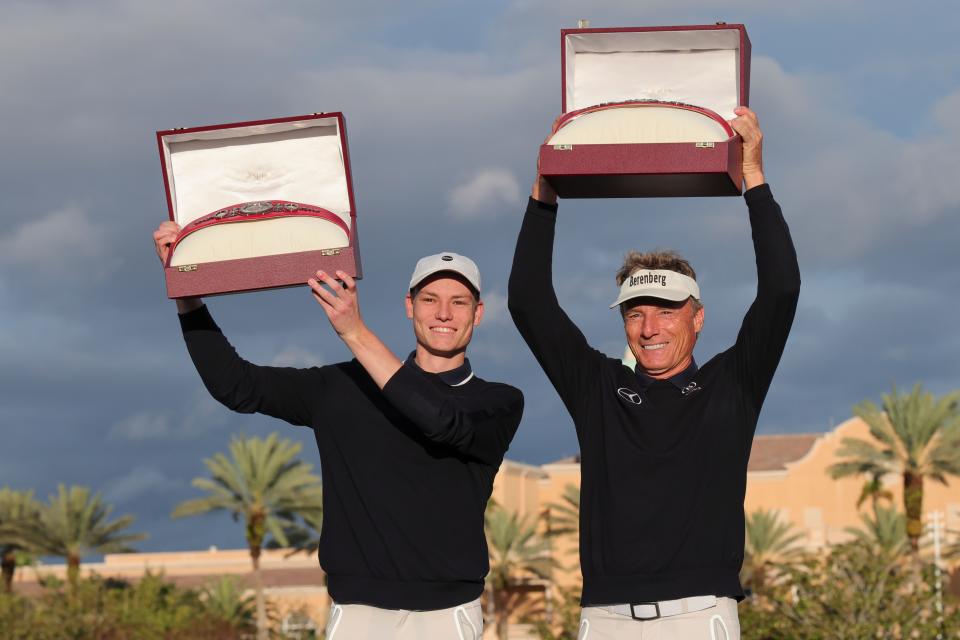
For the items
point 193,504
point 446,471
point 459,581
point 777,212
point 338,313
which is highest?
point 193,504

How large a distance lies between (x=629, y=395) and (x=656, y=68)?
149cm

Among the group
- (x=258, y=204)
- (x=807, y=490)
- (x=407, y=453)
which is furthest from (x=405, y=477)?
(x=807, y=490)

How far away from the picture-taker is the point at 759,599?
37188 mm

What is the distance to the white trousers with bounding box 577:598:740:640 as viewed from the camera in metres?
5.38

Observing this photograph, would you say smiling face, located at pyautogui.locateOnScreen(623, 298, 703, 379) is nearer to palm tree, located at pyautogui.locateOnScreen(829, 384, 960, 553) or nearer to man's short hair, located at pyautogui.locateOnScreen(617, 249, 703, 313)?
man's short hair, located at pyautogui.locateOnScreen(617, 249, 703, 313)

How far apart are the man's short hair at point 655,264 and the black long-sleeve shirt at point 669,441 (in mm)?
331

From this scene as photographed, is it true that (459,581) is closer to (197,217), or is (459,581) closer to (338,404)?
(338,404)

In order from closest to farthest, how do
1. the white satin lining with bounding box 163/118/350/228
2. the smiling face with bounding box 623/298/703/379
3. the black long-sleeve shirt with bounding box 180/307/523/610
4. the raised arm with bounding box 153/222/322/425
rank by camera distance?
the black long-sleeve shirt with bounding box 180/307/523/610, the smiling face with bounding box 623/298/703/379, the raised arm with bounding box 153/222/322/425, the white satin lining with bounding box 163/118/350/228

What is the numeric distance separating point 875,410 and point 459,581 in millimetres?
39784

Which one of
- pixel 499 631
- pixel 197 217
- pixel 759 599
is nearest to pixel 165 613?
pixel 499 631

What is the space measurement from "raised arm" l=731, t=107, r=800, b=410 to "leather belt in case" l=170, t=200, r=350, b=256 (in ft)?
5.59

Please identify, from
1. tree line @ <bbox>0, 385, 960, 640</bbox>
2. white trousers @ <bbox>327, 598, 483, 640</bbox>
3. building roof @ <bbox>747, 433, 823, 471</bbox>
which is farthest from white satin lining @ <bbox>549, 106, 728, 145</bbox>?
building roof @ <bbox>747, 433, 823, 471</bbox>

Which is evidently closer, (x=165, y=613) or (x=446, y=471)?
(x=446, y=471)

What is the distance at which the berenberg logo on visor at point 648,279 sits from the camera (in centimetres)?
575
